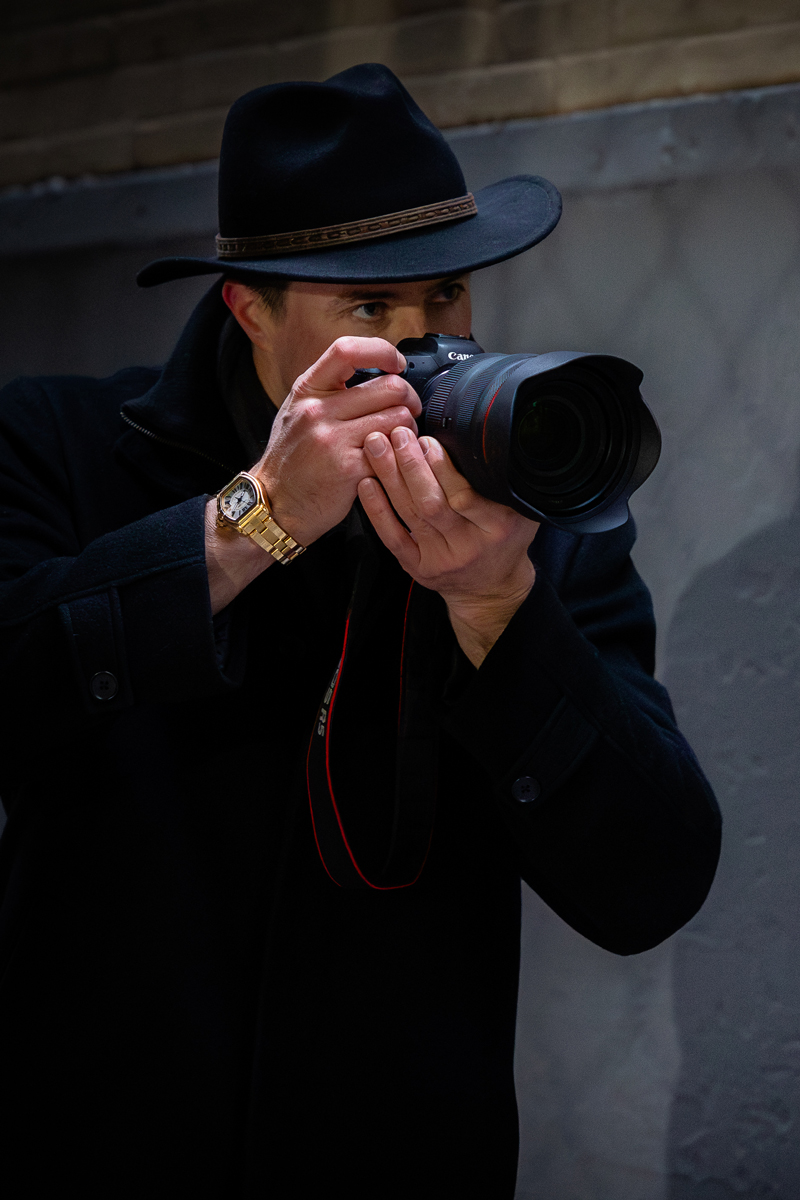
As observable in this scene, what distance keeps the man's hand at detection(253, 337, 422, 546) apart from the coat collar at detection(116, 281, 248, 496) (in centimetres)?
20

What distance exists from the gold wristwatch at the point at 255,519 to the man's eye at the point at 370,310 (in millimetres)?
248

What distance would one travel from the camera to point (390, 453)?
72 centimetres

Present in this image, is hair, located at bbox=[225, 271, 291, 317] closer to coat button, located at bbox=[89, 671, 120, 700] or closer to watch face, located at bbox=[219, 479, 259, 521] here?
watch face, located at bbox=[219, 479, 259, 521]

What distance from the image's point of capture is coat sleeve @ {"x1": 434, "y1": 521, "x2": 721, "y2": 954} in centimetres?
78

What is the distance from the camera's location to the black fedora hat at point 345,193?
34.4 inches

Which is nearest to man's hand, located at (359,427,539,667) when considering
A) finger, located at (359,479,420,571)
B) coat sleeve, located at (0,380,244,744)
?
finger, located at (359,479,420,571)

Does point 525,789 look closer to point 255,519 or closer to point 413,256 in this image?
point 255,519

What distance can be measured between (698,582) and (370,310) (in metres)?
0.61

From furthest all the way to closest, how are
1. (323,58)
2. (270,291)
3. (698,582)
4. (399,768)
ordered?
(323,58) → (698,582) → (270,291) → (399,768)

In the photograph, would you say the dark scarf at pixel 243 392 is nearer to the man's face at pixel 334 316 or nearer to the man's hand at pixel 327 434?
the man's face at pixel 334 316

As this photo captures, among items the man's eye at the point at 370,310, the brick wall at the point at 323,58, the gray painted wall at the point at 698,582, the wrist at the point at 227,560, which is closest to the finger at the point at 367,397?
the wrist at the point at 227,560

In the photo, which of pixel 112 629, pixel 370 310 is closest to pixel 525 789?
pixel 112 629

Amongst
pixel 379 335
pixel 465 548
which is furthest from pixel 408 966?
pixel 379 335

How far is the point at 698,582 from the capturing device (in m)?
1.33
